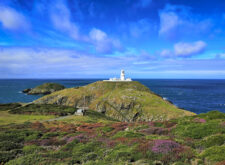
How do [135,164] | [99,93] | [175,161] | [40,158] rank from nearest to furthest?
[135,164], [175,161], [40,158], [99,93]

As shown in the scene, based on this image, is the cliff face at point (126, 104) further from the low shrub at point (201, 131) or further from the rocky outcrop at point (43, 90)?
the rocky outcrop at point (43, 90)

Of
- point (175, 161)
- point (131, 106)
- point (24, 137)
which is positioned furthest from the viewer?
point (131, 106)

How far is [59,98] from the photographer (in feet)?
267

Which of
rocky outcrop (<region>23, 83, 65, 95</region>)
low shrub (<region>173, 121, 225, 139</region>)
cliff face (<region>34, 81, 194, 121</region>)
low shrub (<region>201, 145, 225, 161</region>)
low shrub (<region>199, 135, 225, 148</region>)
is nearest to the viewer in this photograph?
low shrub (<region>201, 145, 225, 161</region>)

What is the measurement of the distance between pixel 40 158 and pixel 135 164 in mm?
6803

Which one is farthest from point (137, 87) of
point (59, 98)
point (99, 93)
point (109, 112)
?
point (59, 98)

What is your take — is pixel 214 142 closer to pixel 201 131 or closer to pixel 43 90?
pixel 201 131

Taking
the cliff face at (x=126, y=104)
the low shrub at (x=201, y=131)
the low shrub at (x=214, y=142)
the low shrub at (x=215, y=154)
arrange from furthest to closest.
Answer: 1. the cliff face at (x=126, y=104)
2. the low shrub at (x=201, y=131)
3. the low shrub at (x=214, y=142)
4. the low shrub at (x=215, y=154)

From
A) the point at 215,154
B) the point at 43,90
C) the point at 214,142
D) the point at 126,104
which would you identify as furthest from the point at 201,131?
the point at 43,90

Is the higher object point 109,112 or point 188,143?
point 188,143

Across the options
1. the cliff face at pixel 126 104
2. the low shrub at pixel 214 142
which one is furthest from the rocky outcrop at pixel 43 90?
the low shrub at pixel 214 142

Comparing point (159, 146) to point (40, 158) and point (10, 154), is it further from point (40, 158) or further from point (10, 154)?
point (10, 154)

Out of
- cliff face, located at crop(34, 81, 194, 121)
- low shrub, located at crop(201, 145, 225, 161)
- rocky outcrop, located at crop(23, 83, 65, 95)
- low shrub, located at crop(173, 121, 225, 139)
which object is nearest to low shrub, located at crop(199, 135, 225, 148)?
low shrub, located at crop(201, 145, 225, 161)

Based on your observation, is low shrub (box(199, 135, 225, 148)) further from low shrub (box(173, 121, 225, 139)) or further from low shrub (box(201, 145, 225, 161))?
low shrub (box(173, 121, 225, 139))
